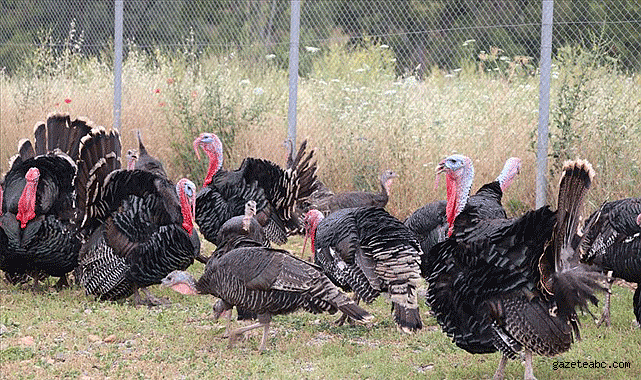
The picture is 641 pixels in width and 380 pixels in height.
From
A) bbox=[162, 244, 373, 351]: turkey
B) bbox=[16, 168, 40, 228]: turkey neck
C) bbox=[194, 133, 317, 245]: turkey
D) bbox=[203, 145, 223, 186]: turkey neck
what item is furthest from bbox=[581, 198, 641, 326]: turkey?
bbox=[16, 168, 40, 228]: turkey neck

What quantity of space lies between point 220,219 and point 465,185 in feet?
9.15

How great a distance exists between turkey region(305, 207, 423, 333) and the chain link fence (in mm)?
2813

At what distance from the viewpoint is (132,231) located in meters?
7.02

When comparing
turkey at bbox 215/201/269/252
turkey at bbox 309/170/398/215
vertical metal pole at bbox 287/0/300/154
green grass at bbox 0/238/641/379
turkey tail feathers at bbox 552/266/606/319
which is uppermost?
vertical metal pole at bbox 287/0/300/154

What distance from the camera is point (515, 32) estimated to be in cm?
923

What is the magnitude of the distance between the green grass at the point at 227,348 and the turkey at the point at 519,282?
52 centimetres

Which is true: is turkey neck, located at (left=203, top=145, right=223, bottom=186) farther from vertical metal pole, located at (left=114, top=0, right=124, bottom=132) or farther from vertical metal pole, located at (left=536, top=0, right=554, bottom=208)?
vertical metal pole, located at (left=536, top=0, right=554, bottom=208)

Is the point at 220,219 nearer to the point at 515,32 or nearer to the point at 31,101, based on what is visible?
the point at 515,32

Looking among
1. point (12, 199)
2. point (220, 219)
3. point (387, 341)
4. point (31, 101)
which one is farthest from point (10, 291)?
point (31, 101)

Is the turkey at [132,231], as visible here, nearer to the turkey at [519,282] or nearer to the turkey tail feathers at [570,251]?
the turkey at [519,282]

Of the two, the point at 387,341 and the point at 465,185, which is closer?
the point at 465,185

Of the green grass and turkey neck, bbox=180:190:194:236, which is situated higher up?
turkey neck, bbox=180:190:194:236

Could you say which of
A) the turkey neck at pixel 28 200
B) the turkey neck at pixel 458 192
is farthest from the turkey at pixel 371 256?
the turkey neck at pixel 28 200

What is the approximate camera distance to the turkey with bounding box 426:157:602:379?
4.70m
